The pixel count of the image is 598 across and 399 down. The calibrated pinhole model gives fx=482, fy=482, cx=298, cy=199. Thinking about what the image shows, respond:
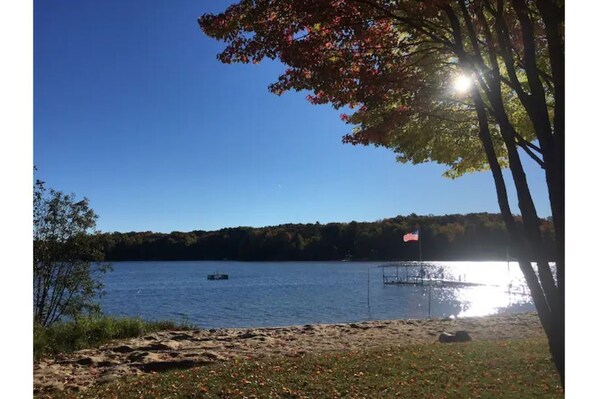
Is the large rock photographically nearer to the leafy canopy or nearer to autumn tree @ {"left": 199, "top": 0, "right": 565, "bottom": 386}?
autumn tree @ {"left": 199, "top": 0, "right": 565, "bottom": 386}

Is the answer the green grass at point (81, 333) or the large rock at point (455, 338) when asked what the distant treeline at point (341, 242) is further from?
the large rock at point (455, 338)

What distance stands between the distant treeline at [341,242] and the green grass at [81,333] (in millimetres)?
54489

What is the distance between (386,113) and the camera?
6.14 meters

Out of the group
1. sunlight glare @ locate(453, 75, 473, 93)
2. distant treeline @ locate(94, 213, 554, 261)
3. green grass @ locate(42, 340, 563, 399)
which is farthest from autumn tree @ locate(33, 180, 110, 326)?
distant treeline @ locate(94, 213, 554, 261)

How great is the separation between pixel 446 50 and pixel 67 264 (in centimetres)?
1492

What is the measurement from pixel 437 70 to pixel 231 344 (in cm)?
1105

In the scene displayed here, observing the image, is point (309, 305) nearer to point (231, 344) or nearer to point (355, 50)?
point (231, 344)

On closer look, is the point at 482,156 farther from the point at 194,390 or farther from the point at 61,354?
the point at 61,354

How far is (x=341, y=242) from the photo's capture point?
116 metres

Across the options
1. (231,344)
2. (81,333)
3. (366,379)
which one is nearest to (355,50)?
(366,379)

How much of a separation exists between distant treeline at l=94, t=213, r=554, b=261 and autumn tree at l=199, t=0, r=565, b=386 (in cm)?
6726

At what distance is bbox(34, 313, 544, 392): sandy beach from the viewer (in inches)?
394

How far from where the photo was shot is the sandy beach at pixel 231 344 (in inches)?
394
